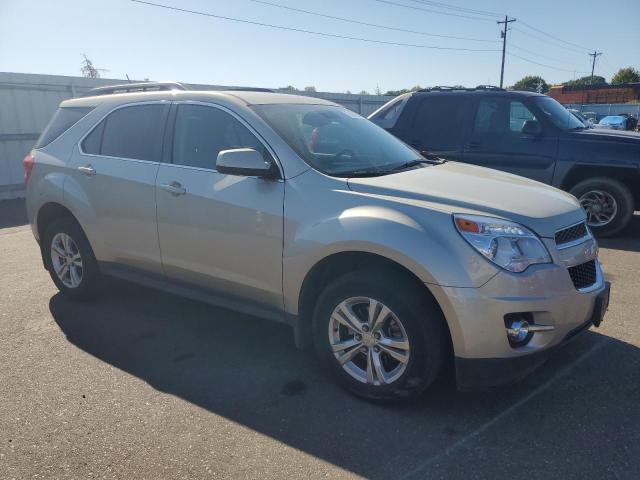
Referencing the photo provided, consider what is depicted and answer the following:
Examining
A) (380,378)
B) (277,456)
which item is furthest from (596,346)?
(277,456)

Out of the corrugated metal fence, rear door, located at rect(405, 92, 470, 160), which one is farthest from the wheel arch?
the corrugated metal fence

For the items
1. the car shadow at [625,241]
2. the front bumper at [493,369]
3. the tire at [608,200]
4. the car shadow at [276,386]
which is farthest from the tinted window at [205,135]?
the car shadow at [625,241]

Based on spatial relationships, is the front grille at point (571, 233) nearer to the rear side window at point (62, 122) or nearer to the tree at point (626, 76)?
the rear side window at point (62, 122)

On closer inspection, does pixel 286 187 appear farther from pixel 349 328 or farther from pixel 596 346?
pixel 596 346

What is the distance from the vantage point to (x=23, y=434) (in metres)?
2.88

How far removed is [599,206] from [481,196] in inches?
188

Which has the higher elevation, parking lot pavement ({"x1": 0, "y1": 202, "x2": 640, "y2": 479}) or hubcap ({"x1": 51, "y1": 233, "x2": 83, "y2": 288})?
hubcap ({"x1": 51, "y1": 233, "x2": 83, "y2": 288})

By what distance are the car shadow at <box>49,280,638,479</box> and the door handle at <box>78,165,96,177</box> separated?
1.23 meters

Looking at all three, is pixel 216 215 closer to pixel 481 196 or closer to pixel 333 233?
pixel 333 233

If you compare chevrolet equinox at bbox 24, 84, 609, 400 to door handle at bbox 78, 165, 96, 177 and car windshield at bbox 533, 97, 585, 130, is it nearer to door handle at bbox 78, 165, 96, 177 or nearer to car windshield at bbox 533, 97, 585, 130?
door handle at bbox 78, 165, 96, 177

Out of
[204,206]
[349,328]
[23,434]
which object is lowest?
[23,434]

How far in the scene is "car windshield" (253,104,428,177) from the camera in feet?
11.3

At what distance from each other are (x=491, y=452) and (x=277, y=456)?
42.4 inches

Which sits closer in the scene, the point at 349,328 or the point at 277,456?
the point at 277,456
